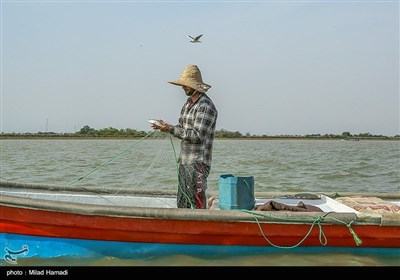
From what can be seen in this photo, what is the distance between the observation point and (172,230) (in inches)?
219

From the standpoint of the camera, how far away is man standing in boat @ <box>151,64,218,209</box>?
5801 millimetres

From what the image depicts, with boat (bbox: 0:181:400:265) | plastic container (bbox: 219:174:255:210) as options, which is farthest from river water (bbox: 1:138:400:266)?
plastic container (bbox: 219:174:255:210)

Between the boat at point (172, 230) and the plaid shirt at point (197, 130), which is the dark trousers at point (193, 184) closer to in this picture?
the plaid shirt at point (197, 130)

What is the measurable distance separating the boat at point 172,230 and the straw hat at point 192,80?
1.48 m

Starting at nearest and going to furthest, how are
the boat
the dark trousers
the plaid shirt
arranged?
the boat, the plaid shirt, the dark trousers

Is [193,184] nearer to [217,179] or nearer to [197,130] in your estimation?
[197,130]

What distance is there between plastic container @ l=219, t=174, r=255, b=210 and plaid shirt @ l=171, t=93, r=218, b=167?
13.9 inches

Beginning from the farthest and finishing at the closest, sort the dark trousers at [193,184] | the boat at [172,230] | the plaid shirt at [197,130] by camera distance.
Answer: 1. the dark trousers at [193,184]
2. the plaid shirt at [197,130]
3. the boat at [172,230]

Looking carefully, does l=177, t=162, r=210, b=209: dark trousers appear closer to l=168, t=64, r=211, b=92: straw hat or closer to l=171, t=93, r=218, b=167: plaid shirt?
l=171, t=93, r=218, b=167: plaid shirt

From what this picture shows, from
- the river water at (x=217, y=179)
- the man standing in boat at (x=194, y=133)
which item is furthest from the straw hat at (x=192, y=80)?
the river water at (x=217, y=179)

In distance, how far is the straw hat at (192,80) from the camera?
586cm

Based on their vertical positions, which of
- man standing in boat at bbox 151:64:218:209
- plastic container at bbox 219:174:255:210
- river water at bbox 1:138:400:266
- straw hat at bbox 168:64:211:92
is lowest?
river water at bbox 1:138:400:266

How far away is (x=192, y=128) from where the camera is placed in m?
5.84

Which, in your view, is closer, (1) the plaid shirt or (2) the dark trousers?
(1) the plaid shirt
